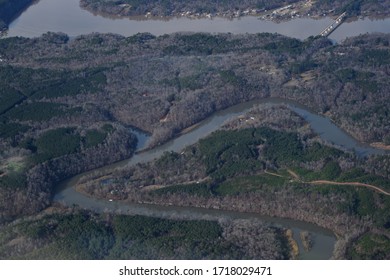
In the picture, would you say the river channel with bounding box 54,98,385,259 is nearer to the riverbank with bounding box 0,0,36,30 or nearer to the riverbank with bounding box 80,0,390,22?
the riverbank with bounding box 80,0,390,22

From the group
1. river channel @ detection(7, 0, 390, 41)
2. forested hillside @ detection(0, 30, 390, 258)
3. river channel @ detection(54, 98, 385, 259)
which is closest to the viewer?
river channel @ detection(54, 98, 385, 259)

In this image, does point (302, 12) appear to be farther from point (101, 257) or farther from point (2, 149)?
point (101, 257)

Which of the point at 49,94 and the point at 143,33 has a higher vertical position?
the point at 143,33

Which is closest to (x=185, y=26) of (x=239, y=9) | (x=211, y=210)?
(x=239, y=9)

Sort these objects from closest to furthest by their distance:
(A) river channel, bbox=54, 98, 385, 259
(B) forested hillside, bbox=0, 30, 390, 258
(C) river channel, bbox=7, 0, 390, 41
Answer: (A) river channel, bbox=54, 98, 385, 259, (B) forested hillside, bbox=0, 30, 390, 258, (C) river channel, bbox=7, 0, 390, 41

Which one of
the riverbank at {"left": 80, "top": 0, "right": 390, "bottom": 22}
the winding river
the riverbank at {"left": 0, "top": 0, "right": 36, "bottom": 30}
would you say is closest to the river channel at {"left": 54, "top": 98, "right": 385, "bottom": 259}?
the winding river

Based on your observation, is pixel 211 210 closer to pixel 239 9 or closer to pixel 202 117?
pixel 202 117

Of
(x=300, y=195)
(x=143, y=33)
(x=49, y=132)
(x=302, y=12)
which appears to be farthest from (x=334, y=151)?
(x=302, y=12)

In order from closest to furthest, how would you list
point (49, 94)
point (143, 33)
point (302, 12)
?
1. point (49, 94)
2. point (143, 33)
3. point (302, 12)
